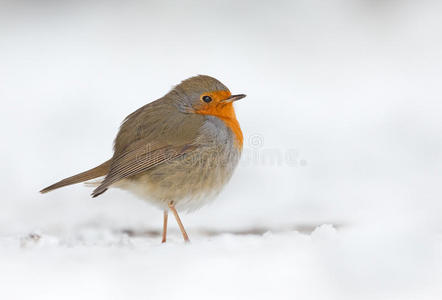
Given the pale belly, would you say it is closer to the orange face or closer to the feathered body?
the feathered body

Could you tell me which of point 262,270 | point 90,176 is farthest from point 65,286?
point 90,176

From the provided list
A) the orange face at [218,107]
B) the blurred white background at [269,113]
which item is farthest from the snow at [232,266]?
the orange face at [218,107]

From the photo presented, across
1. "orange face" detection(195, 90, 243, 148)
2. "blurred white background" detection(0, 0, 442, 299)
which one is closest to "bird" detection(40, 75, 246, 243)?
"orange face" detection(195, 90, 243, 148)

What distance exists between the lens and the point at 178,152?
13.0 feet

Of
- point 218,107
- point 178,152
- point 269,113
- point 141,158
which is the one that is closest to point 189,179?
point 178,152

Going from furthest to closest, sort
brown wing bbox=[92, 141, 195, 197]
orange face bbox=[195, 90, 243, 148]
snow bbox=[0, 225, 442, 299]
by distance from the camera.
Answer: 1. orange face bbox=[195, 90, 243, 148]
2. brown wing bbox=[92, 141, 195, 197]
3. snow bbox=[0, 225, 442, 299]

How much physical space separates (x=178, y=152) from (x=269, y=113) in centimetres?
291

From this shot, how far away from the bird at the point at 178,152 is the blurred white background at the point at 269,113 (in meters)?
0.46

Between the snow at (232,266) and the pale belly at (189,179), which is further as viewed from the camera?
the pale belly at (189,179)

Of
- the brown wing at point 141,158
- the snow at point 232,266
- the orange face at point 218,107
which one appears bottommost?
the snow at point 232,266

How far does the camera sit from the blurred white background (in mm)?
4223

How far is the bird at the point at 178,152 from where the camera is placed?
394 centimetres

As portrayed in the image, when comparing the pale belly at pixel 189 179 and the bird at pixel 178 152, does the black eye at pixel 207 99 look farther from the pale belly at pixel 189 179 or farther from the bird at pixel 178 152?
the pale belly at pixel 189 179

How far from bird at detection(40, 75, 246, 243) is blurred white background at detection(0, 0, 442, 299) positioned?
46 cm
